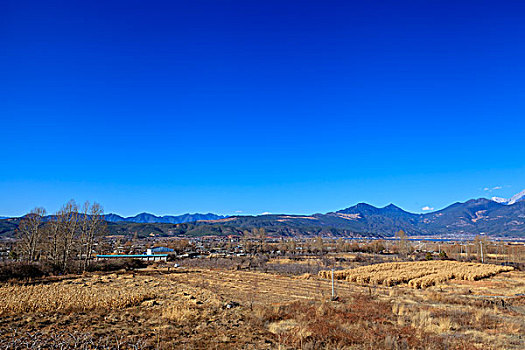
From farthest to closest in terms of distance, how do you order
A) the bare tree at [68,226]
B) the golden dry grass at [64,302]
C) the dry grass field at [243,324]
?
the bare tree at [68,226]
the golden dry grass at [64,302]
the dry grass field at [243,324]

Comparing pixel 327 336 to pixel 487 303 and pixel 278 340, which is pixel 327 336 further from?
pixel 487 303

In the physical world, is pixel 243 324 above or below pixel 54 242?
below

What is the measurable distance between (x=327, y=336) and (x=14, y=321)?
44.4ft

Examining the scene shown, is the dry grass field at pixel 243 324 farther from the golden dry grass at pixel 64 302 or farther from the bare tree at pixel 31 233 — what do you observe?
the bare tree at pixel 31 233

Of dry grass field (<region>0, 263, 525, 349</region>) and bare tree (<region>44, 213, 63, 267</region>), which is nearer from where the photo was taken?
dry grass field (<region>0, 263, 525, 349</region>)

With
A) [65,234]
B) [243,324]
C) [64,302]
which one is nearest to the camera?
[243,324]

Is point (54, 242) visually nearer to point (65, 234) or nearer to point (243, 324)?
point (65, 234)

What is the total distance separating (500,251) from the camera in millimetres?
97125

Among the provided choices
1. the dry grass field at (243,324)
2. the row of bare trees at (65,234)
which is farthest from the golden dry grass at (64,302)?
the row of bare trees at (65,234)

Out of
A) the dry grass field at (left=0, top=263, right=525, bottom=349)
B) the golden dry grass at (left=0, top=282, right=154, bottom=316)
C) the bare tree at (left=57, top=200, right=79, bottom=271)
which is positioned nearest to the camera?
the dry grass field at (left=0, top=263, right=525, bottom=349)

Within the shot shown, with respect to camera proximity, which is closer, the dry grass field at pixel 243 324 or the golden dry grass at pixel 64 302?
the dry grass field at pixel 243 324

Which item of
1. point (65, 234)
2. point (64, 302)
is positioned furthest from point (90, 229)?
point (64, 302)

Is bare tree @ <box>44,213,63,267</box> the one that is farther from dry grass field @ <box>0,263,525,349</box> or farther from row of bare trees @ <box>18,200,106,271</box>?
dry grass field @ <box>0,263,525,349</box>

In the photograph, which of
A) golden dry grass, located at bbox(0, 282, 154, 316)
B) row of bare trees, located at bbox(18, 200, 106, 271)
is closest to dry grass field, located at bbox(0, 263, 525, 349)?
golden dry grass, located at bbox(0, 282, 154, 316)
